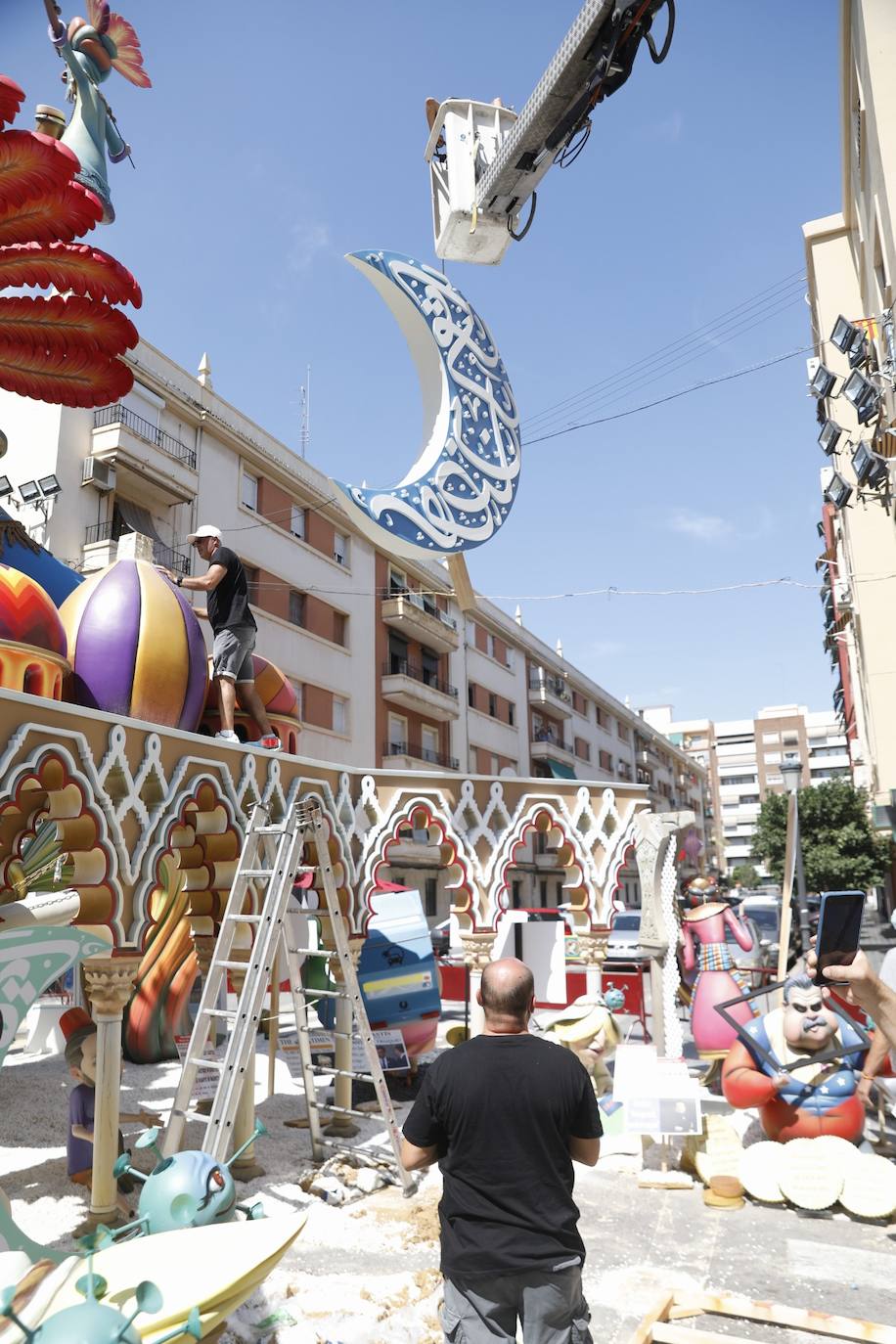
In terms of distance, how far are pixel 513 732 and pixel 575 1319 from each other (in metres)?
35.4

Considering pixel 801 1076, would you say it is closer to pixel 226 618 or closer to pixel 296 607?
pixel 226 618

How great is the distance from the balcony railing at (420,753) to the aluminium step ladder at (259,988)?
63.9 ft

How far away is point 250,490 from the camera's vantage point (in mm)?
22969

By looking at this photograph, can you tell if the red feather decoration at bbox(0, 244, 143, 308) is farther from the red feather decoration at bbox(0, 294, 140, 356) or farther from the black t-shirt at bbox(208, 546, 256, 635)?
the black t-shirt at bbox(208, 546, 256, 635)

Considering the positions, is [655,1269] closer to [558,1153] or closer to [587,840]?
[558,1153]

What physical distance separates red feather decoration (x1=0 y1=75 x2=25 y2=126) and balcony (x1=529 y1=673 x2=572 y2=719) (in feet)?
116

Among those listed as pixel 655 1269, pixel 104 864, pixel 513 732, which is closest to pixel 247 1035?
pixel 104 864

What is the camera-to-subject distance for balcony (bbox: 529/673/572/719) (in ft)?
133

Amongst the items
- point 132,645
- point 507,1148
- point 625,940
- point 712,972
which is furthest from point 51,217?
point 625,940

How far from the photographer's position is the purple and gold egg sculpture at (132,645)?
6.80m

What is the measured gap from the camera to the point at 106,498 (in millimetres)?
18719

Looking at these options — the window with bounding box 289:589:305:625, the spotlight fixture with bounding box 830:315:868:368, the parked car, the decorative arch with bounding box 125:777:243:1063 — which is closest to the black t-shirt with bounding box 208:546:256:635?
the decorative arch with bounding box 125:777:243:1063

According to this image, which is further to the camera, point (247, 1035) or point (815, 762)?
point (815, 762)

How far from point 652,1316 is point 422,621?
82.7ft
